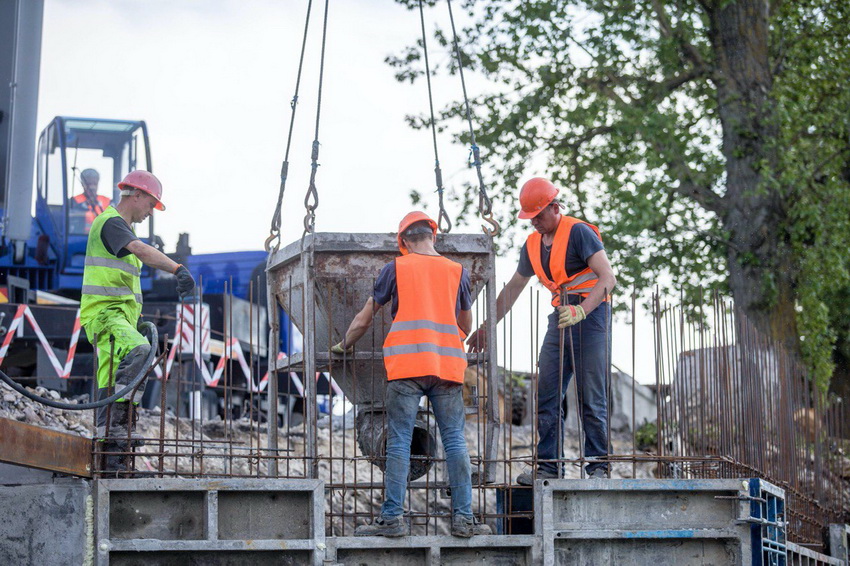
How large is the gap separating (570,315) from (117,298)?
283cm

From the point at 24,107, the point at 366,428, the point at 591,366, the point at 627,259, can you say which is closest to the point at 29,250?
the point at 24,107

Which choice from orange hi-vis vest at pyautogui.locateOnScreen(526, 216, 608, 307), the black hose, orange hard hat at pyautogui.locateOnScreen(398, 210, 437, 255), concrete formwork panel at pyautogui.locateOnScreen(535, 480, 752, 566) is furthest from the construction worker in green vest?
concrete formwork panel at pyautogui.locateOnScreen(535, 480, 752, 566)

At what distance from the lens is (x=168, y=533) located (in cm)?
628

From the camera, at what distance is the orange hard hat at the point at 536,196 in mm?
7536

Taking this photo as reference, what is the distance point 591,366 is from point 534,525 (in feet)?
3.64

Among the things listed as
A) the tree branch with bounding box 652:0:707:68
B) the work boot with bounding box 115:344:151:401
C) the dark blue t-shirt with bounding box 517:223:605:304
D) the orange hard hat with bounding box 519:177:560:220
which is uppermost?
the tree branch with bounding box 652:0:707:68

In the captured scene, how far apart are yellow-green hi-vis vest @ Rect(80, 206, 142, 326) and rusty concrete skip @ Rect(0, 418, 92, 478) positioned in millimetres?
1183

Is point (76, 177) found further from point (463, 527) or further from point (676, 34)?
point (463, 527)

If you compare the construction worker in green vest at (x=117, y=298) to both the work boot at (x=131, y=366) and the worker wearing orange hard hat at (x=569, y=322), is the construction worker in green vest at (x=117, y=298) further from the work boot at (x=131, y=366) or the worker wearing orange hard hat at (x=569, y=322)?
the worker wearing orange hard hat at (x=569, y=322)

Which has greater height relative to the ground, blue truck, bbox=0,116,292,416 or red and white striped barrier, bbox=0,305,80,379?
blue truck, bbox=0,116,292,416

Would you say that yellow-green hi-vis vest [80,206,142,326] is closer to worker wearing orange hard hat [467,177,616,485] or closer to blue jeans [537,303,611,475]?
worker wearing orange hard hat [467,177,616,485]

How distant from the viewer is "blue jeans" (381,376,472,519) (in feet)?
21.7

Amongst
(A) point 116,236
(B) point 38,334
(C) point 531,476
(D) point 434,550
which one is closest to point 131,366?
(A) point 116,236

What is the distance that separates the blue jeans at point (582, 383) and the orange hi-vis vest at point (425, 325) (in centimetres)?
76
